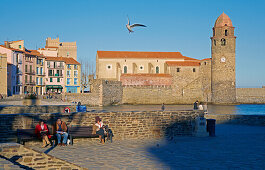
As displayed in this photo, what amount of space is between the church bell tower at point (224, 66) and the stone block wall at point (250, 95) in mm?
7776

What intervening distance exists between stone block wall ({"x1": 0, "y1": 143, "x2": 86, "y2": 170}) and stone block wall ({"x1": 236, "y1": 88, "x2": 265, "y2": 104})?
222 ft

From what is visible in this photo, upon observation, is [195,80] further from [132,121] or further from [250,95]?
[132,121]

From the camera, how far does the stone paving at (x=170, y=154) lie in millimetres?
8328

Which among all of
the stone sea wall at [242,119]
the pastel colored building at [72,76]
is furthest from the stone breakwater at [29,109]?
the pastel colored building at [72,76]

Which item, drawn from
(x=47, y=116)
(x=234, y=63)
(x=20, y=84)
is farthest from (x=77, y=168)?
(x=234, y=63)

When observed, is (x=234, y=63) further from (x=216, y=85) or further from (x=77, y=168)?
(x=77, y=168)

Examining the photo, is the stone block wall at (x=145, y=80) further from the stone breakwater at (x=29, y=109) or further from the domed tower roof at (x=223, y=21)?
the stone breakwater at (x=29, y=109)

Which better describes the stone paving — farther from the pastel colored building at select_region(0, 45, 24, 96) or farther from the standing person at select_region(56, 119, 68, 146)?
the pastel colored building at select_region(0, 45, 24, 96)

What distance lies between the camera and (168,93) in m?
64.5

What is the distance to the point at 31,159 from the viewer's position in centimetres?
720

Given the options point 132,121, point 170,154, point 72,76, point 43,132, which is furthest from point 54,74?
point 170,154

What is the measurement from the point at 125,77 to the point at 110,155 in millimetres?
55108

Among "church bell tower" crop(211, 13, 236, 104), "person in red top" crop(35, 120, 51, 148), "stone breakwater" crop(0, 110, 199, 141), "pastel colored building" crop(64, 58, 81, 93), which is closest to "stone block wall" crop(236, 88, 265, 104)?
"church bell tower" crop(211, 13, 236, 104)

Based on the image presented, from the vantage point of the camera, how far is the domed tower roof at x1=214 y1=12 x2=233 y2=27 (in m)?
64.6
